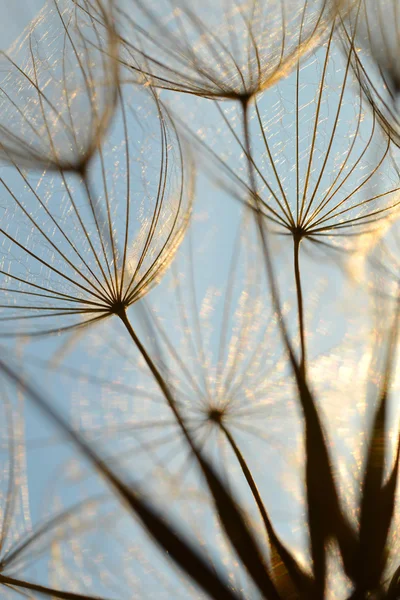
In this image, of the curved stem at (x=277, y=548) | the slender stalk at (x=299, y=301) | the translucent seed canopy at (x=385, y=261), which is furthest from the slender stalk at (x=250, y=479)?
the translucent seed canopy at (x=385, y=261)

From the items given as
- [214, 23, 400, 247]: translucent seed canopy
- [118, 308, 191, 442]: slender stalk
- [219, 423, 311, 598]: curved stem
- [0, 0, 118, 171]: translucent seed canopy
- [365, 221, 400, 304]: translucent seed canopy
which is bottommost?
[219, 423, 311, 598]: curved stem

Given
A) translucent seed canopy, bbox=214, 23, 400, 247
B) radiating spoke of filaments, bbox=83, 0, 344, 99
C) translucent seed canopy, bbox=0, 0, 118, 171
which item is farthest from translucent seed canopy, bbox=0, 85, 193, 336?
translucent seed canopy, bbox=214, 23, 400, 247

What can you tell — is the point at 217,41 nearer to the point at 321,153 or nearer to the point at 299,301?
the point at 321,153

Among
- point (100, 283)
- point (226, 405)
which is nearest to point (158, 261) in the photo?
point (100, 283)

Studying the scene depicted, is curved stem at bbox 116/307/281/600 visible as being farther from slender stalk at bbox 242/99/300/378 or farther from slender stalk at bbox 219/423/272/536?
slender stalk at bbox 242/99/300/378

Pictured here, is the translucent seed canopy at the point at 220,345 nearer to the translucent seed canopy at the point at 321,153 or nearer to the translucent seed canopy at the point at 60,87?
the translucent seed canopy at the point at 321,153

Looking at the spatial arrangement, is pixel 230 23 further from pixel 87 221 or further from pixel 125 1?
pixel 87 221

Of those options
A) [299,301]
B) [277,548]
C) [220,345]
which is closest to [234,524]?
[277,548]
